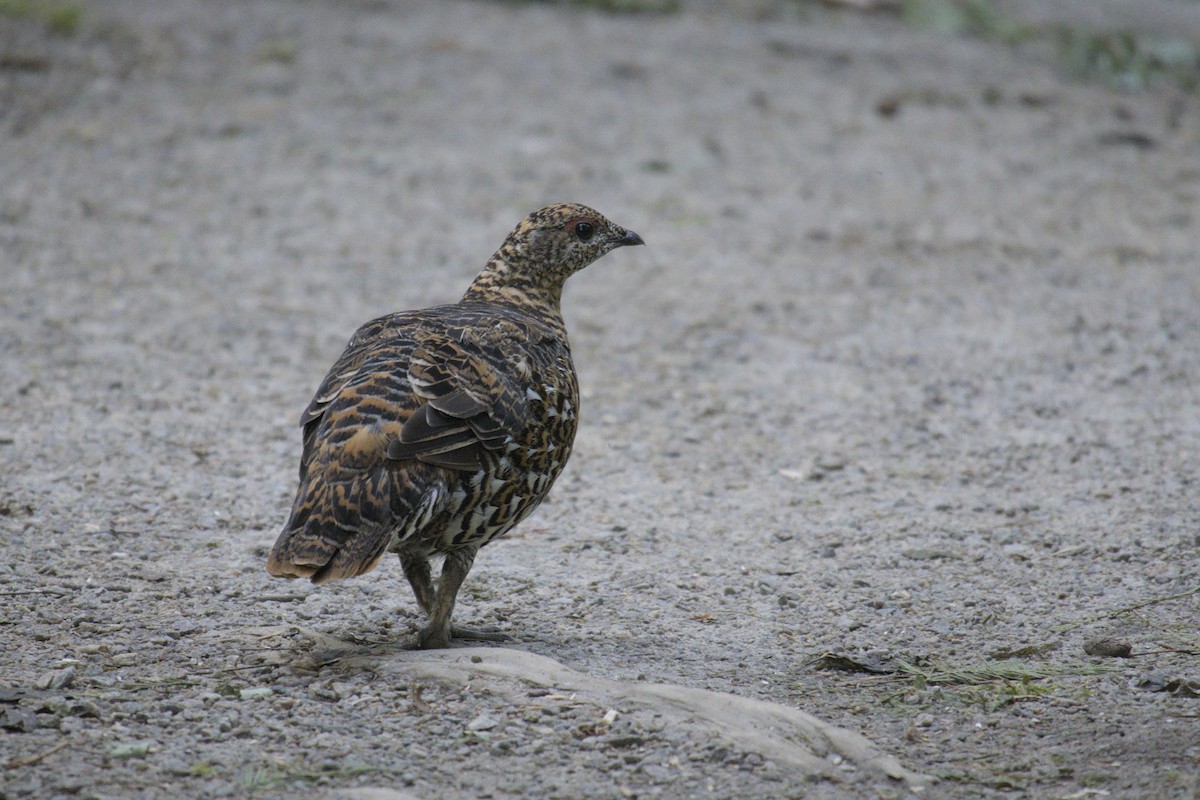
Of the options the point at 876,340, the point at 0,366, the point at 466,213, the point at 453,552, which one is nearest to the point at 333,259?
the point at 466,213

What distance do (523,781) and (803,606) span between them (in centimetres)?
205

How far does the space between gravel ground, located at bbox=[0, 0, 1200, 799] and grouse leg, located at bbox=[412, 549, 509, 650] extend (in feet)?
0.63

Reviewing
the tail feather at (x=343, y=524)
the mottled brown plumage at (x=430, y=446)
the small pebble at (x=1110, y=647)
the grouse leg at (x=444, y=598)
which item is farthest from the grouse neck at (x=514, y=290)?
the small pebble at (x=1110, y=647)

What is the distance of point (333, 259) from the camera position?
10688 millimetres

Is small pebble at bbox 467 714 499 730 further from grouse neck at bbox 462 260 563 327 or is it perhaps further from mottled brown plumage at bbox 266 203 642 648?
grouse neck at bbox 462 260 563 327

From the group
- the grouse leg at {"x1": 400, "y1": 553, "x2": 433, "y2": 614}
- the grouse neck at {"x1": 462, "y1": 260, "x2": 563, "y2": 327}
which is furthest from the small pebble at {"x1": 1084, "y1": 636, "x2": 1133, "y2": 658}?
the grouse neck at {"x1": 462, "y1": 260, "x2": 563, "y2": 327}

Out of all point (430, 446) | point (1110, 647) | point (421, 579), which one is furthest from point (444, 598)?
point (1110, 647)

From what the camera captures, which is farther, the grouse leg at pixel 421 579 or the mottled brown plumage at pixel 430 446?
the grouse leg at pixel 421 579

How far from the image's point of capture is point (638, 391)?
8.70 metres

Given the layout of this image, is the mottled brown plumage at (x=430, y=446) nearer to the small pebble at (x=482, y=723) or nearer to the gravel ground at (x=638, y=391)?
the gravel ground at (x=638, y=391)

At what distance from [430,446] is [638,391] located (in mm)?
3851

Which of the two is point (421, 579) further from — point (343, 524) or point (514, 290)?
point (514, 290)

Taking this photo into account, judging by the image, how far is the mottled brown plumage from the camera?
4.76 meters

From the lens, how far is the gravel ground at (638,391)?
15.1 feet
